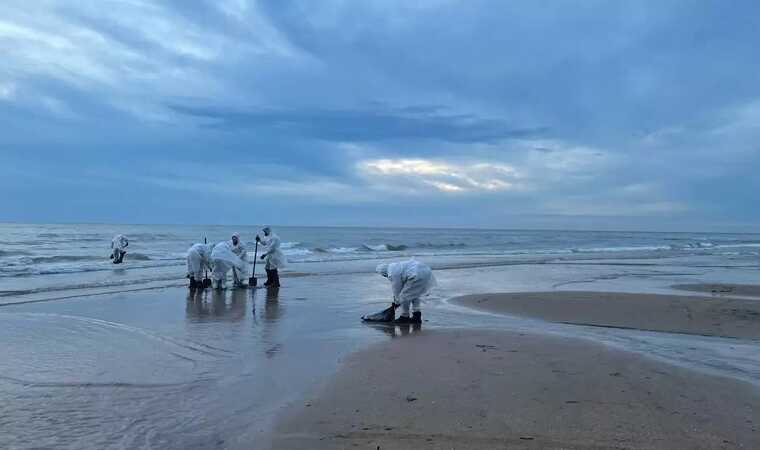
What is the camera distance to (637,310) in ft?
42.1

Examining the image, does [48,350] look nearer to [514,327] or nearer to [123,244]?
[514,327]

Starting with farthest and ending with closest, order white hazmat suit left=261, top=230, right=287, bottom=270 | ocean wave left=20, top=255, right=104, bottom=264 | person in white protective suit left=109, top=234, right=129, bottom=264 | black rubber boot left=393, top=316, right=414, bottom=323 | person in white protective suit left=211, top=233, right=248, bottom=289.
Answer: ocean wave left=20, top=255, right=104, bottom=264, person in white protective suit left=109, top=234, right=129, bottom=264, white hazmat suit left=261, top=230, right=287, bottom=270, person in white protective suit left=211, top=233, right=248, bottom=289, black rubber boot left=393, top=316, right=414, bottom=323

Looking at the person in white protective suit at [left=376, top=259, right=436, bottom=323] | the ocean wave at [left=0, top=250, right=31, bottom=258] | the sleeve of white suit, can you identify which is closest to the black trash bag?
the person in white protective suit at [left=376, top=259, right=436, bottom=323]

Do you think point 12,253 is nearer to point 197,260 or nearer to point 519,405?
point 197,260

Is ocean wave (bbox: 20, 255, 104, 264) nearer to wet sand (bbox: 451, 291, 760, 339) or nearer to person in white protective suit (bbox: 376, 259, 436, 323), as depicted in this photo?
wet sand (bbox: 451, 291, 760, 339)

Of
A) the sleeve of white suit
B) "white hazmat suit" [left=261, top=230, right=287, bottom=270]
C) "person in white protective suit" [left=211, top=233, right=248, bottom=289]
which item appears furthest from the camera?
"white hazmat suit" [left=261, top=230, right=287, bottom=270]

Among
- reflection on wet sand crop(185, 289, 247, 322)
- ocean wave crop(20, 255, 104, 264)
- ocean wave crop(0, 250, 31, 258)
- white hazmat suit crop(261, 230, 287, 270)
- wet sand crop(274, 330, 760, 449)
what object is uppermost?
white hazmat suit crop(261, 230, 287, 270)

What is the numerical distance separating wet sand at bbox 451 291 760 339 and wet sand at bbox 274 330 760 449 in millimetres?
3746

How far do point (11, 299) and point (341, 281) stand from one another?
9560 mm

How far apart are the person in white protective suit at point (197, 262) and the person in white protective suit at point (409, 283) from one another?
7.76m

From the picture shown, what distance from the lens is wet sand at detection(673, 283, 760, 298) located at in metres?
16.7

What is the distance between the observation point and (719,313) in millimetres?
12289

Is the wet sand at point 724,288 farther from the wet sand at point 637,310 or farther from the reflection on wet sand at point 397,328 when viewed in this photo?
the reflection on wet sand at point 397,328

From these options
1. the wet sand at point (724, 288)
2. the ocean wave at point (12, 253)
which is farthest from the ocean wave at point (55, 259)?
the wet sand at point (724, 288)
